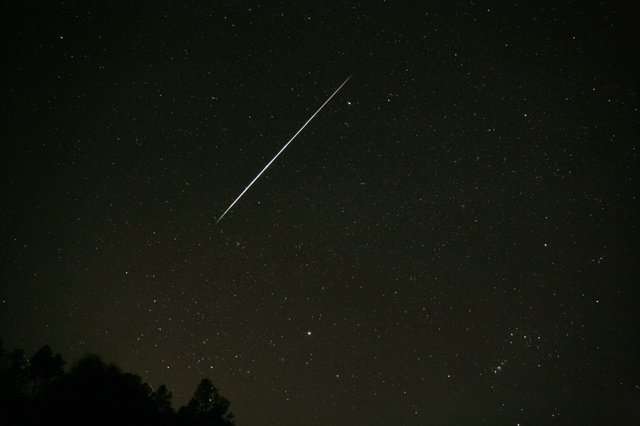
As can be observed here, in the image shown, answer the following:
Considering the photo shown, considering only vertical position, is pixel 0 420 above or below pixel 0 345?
below

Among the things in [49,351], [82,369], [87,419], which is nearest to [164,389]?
[49,351]

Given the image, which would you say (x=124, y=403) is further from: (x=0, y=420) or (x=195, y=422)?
(x=195, y=422)

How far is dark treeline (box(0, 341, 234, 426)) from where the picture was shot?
43.2ft

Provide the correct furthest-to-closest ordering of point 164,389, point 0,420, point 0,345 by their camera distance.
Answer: point 164,389, point 0,345, point 0,420

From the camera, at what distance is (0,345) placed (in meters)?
19.8

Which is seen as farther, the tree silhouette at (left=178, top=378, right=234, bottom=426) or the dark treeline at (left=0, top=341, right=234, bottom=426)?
the tree silhouette at (left=178, top=378, right=234, bottom=426)

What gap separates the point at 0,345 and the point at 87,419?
9.07 metres

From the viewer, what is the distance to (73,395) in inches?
528

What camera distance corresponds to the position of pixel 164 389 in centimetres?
2156

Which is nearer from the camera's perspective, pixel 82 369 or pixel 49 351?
pixel 82 369

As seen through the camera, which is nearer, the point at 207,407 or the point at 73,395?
the point at 73,395

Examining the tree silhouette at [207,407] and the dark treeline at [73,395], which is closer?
the dark treeline at [73,395]

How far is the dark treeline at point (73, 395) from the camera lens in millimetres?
13172

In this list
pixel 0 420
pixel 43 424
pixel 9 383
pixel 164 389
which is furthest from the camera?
pixel 164 389
